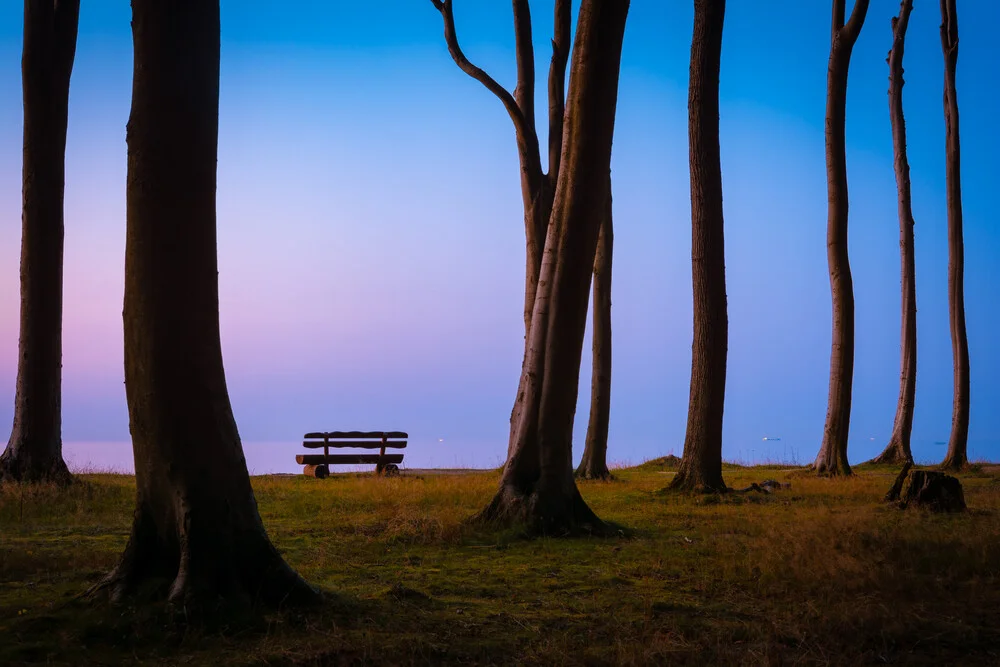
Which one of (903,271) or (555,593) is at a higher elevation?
(903,271)

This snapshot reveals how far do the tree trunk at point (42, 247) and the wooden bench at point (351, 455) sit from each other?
6.40 m

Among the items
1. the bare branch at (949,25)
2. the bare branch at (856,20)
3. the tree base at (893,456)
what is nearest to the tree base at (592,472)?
the tree base at (893,456)

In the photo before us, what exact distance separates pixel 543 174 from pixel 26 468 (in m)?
10.2

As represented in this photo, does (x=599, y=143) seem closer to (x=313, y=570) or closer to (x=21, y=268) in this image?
(x=313, y=570)

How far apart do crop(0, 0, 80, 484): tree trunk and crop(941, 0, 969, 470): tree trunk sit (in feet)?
71.0

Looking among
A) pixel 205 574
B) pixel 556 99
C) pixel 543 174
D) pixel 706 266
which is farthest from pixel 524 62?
pixel 205 574

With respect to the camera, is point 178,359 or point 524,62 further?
point 524,62

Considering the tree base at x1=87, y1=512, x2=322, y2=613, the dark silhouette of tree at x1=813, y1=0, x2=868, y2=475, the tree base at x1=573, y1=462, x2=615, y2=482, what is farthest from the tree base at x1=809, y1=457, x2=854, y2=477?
the tree base at x1=87, y1=512, x2=322, y2=613

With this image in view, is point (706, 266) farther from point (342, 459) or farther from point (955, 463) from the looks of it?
point (955, 463)

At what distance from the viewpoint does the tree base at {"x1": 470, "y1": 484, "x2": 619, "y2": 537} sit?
34.5 ft

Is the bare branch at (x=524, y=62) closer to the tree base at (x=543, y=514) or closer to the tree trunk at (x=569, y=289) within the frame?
the tree trunk at (x=569, y=289)

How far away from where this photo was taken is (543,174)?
16422 millimetres

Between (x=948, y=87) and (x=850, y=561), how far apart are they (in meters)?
23.9

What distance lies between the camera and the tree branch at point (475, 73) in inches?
630
